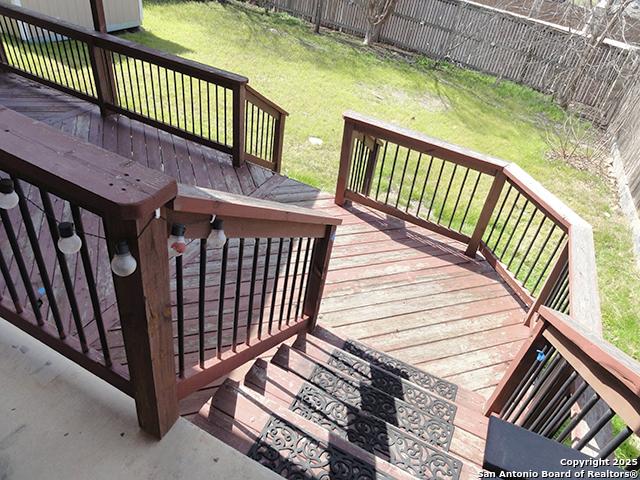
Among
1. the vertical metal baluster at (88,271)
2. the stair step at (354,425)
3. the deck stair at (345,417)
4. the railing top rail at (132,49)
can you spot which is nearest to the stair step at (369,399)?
the deck stair at (345,417)

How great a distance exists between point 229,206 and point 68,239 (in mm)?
446

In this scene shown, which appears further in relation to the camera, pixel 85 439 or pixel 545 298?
pixel 545 298

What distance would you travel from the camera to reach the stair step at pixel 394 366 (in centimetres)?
261

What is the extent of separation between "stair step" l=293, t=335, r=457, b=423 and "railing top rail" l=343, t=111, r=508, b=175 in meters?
1.88

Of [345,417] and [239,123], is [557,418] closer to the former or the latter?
[345,417]

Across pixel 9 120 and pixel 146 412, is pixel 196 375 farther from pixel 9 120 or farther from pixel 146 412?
pixel 9 120

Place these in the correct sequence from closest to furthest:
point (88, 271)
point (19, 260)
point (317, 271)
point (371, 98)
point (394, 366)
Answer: point (88, 271)
point (19, 260)
point (317, 271)
point (394, 366)
point (371, 98)

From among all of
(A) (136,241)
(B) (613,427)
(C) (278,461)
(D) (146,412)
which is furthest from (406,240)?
(A) (136,241)

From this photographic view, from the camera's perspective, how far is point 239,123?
420 cm

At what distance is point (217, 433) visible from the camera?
69.1 inches

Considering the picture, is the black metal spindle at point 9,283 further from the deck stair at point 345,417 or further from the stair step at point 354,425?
the stair step at point 354,425

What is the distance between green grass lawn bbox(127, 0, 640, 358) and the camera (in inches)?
227

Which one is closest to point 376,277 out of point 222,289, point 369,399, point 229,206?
point 369,399

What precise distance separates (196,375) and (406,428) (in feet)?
3.70
